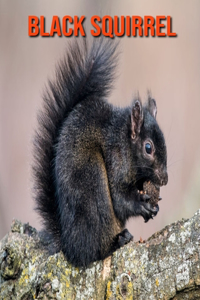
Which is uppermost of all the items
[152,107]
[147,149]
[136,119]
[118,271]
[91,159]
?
[152,107]

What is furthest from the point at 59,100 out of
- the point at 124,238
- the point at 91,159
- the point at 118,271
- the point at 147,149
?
the point at 118,271

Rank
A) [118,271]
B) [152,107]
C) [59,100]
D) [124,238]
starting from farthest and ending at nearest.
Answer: [152,107] → [59,100] → [124,238] → [118,271]

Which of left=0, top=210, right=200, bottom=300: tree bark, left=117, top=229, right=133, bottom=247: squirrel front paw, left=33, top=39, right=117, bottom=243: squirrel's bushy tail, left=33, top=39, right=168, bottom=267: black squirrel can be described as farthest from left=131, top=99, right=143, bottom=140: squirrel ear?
left=0, top=210, right=200, bottom=300: tree bark

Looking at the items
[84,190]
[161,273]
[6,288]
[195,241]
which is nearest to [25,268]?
[6,288]

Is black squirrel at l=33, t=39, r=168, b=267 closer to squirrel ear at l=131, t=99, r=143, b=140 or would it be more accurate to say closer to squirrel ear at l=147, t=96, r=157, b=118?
squirrel ear at l=131, t=99, r=143, b=140

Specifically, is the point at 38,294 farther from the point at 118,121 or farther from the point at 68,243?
the point at 118,121

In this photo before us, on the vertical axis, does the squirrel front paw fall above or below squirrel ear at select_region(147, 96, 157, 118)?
below

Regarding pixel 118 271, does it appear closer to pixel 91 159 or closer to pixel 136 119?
pixel 91 159

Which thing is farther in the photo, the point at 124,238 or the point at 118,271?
the point at 124,238

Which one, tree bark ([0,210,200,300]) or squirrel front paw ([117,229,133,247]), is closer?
tree bark ([0,210,200,300])
